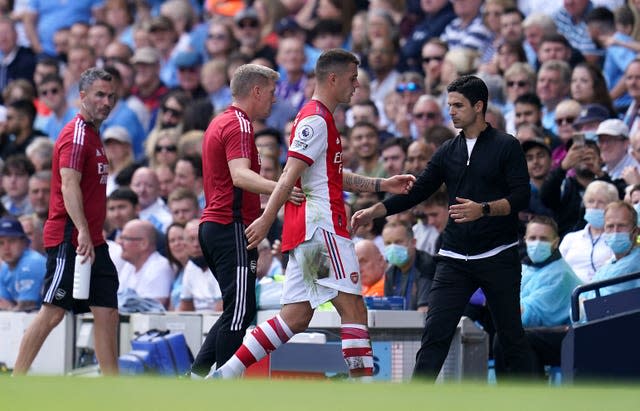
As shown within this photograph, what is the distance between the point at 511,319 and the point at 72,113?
40.1ft

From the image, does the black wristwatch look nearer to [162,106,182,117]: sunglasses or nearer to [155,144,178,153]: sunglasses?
[155,144,178,153]: sunglasses

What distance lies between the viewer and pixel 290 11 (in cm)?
2119

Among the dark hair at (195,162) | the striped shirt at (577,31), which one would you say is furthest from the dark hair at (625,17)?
the dark hair at (195,162)

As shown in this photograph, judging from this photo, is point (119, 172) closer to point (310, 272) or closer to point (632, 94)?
point (632, 94)

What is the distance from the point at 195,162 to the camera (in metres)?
16.4

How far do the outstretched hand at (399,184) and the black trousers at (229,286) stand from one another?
1.01 m

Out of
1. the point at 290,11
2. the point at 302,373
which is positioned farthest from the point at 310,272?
the point at 290,11

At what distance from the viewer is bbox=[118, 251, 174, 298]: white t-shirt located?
49.3 feet

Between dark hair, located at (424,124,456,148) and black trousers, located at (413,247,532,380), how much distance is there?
16.3ft

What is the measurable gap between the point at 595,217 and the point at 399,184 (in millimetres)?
3081

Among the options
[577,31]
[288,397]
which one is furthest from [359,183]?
[577,31]

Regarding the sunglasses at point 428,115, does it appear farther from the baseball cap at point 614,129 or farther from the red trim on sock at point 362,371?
the red trim on sock at point 362,371

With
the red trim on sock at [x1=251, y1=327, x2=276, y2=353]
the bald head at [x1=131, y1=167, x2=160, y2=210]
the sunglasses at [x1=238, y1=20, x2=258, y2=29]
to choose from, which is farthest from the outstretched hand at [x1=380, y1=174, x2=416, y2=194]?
the sunglasses at [x1=238, y1=20, x2=258, y2=29]

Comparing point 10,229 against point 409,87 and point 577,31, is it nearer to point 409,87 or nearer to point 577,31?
point 409,87
